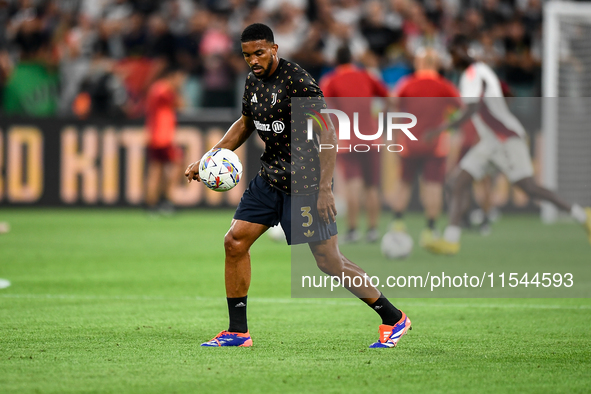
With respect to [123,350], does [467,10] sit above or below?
above

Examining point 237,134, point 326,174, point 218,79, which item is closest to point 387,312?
point 326,174

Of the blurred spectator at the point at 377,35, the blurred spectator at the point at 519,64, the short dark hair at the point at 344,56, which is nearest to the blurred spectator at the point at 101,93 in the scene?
the blurred spectator at the point at 377,35

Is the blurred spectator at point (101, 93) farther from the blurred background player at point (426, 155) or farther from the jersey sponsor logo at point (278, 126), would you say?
the jersey sponsor logo at point (278, 126)

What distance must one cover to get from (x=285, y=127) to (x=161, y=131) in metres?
11.6

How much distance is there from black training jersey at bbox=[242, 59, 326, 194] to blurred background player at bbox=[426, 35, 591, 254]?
5.48 metres

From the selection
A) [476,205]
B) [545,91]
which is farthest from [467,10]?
[476,205]

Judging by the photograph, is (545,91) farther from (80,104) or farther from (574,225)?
(80,104)

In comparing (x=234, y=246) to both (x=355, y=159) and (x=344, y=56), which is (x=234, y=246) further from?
(x=344, y=56)

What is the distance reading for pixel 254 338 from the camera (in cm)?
632

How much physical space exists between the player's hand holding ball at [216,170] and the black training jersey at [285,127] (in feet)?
0.85

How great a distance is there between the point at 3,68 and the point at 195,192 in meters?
4.79

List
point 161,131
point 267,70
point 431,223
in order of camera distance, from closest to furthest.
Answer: point 267,70, point 431,223, point 161,131

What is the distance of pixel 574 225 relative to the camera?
1498 centimetres

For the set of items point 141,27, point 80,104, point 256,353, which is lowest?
point 256,353
